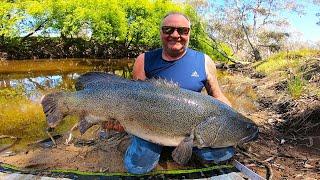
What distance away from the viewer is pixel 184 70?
3.98 meters

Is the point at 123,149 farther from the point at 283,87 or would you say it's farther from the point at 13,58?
the point at 13,58

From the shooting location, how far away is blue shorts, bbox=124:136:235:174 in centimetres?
387

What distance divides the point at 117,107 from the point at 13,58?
23686 mm

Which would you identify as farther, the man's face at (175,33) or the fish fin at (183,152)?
the man's face at (175,33)

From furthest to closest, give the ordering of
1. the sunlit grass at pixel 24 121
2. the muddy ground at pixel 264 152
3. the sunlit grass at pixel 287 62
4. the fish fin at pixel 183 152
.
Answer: the sunlit grass at pixel 287 62 → the sunlit grass at pixel 24 121 → the muddy ground at pixel 264 152 → the fish fin at pixel 183 152

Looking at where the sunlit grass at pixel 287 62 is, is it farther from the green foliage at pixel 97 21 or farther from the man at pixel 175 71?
the green foliage at pixel 97 21

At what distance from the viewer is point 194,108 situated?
340 centimetres

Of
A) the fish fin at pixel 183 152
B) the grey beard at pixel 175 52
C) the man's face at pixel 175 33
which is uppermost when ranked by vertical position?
the man's face at pixel 175 33

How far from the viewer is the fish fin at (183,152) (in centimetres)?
327

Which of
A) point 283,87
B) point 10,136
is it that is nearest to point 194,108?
point 10,136

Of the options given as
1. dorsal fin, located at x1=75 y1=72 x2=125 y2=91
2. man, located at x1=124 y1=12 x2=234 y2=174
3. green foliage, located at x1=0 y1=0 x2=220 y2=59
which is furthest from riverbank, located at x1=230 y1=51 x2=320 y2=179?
green foliage, located at x1=0 y1=0 x2=220 y2=59

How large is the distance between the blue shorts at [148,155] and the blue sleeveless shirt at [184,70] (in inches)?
25.1

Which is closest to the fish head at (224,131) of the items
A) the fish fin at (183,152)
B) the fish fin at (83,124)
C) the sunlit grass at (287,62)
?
the fish fin at (183,152)

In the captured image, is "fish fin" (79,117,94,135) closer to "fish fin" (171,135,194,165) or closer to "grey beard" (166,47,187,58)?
"fish fin" (171,135,194,165)
